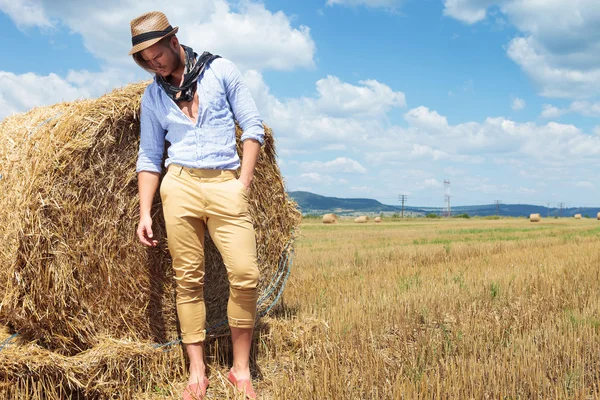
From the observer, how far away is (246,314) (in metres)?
3.42

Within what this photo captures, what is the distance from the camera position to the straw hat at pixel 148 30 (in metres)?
3.15

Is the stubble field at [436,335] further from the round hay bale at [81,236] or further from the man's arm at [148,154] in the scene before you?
the man's arm at [148,154]

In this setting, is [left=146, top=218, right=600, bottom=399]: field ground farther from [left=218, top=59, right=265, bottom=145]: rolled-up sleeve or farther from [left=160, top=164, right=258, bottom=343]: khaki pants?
Result: [left=218, top=59, right=265, bottom=145]: rolled-up sleeve

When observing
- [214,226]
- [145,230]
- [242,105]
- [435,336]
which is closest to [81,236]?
[145,230]

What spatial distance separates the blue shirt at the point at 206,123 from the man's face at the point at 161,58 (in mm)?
173

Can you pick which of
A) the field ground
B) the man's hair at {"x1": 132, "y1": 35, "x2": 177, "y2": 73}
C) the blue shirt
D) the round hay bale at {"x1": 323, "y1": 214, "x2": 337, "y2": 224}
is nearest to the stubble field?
the field ground

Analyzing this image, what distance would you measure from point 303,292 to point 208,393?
2529mm

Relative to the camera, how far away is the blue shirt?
3.32 meters

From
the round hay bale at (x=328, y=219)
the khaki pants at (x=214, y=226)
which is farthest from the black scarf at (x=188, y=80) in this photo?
the round hay bale at (x=328, y=219)

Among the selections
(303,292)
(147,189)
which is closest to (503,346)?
(303,292)

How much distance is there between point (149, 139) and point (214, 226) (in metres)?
0.77

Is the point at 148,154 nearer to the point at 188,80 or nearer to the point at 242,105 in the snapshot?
the point at 188,80

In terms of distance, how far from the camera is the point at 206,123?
132 inches

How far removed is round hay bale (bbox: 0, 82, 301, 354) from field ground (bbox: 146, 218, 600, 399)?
2.57ft
